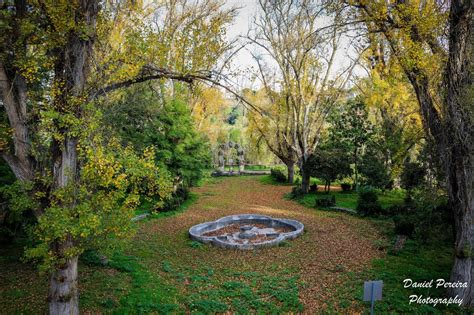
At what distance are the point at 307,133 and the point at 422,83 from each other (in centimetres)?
1413

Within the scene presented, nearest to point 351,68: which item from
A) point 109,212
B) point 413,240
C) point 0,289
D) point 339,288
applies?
point 413,240

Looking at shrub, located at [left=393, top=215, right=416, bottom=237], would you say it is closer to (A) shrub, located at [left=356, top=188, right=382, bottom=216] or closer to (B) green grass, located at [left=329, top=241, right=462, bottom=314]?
(B) green grass, located at [left=329, top=241, right=462, bottom=314]

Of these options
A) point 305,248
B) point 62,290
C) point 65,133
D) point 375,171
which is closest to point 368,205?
point 375,171

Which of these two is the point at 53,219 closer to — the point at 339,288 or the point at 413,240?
the point at 339,288

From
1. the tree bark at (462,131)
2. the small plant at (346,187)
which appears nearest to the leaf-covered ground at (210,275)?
the tree bark at (462,131)

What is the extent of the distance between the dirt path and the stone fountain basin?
30 cm

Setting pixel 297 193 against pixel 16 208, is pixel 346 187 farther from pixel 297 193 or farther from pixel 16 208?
pixel 16 208

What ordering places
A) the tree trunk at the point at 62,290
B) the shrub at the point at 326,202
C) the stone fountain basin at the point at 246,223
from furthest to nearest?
the shrub at the point at 326,202, the stone fountain basin at the point at 246,223, the tree trunk at the point at 62,290

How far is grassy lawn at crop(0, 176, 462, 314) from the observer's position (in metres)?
6.90

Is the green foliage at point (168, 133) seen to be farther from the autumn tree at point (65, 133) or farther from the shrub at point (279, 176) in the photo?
the shrub at point (279, 176)

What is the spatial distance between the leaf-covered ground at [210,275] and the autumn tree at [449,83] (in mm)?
2947

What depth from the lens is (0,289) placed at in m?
7.20

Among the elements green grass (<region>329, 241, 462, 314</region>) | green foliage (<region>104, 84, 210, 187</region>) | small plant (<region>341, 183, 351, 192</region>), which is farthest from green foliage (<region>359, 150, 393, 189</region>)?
green foliage (<region>104, 84, 210, 187</region>)

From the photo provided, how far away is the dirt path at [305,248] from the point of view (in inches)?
340
